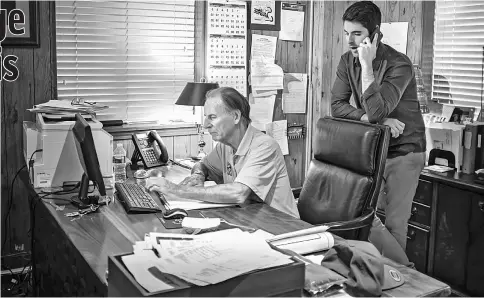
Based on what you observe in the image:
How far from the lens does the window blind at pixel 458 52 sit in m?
3.65

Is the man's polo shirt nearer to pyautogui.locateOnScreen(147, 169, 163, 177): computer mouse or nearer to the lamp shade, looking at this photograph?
pyautogui.locateOnScreen(147, 169, 163, 177): computer mouse

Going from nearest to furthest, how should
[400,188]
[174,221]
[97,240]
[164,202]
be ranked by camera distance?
[97,240], [174,221], [164,202], [400,188]

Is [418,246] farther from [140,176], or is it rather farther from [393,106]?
[140,176]

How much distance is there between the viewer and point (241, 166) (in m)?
2.59

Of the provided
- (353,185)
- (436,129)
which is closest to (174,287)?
(353,185)

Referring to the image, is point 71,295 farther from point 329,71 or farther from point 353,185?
point 329,71

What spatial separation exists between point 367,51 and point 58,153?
1695 mm

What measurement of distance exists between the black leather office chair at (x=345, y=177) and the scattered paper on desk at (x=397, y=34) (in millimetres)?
1677

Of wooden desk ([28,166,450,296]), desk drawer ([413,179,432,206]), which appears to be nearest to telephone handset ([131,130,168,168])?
wooden desk ([28,166,450,296])

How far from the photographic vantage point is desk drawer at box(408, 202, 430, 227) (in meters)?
3.51

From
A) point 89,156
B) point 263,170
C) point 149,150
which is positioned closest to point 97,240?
point 89,156

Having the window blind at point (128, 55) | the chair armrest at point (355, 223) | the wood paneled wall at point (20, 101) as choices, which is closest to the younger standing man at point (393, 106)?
the chair armrest at point (355, 223)

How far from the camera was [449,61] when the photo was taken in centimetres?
385

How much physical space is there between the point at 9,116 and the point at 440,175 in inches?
105
